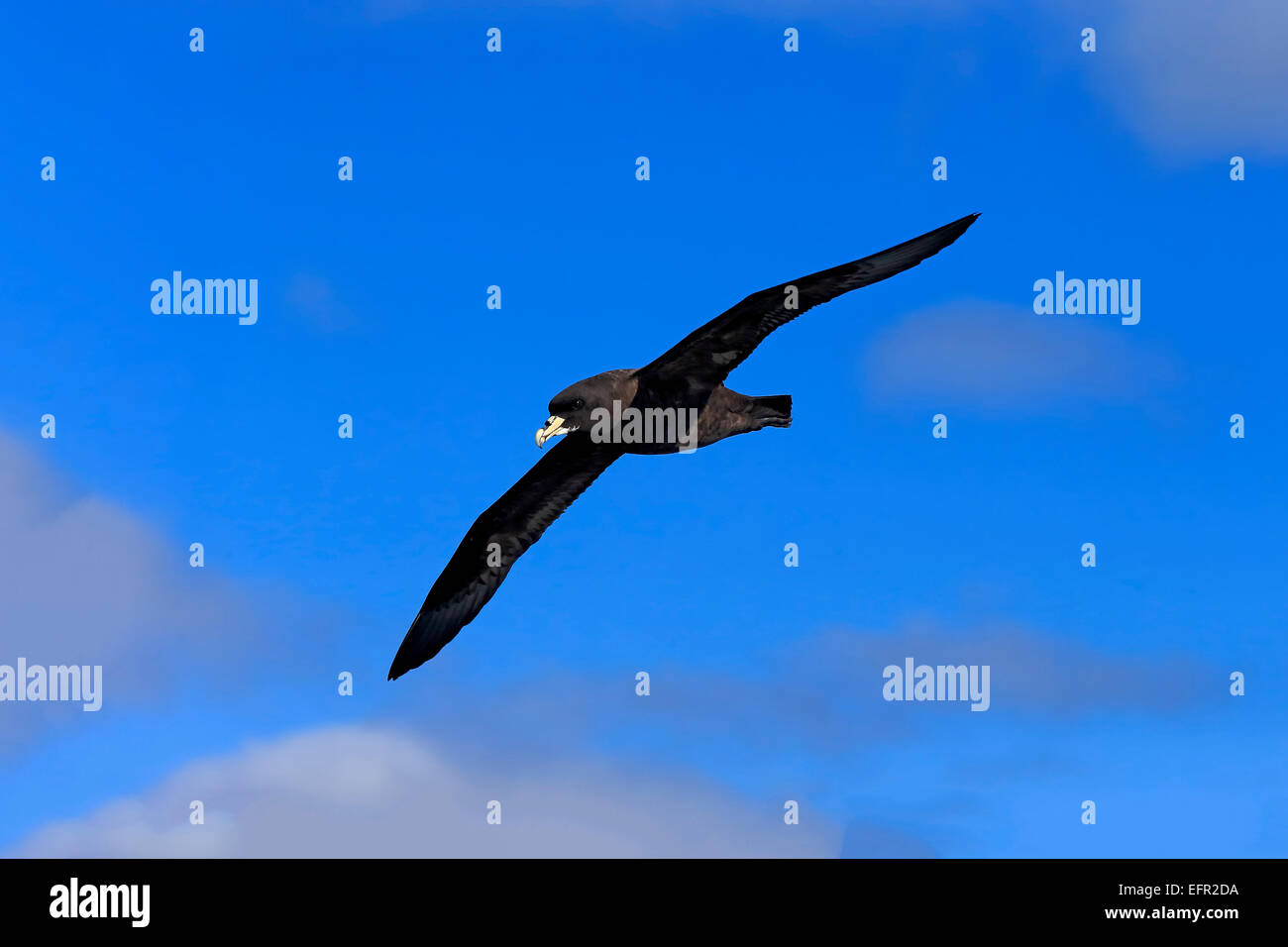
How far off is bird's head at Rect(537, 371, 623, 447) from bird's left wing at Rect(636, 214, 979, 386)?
79 cm

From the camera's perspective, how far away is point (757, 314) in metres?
14.6

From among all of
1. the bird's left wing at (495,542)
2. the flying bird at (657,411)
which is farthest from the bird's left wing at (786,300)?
the bird's left wing at (495,542)

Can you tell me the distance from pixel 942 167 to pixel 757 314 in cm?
563

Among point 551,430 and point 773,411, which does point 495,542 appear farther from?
point 773,411

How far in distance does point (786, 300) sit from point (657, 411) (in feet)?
7.42

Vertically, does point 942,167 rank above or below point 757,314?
above

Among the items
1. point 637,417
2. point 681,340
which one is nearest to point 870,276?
point 681,340

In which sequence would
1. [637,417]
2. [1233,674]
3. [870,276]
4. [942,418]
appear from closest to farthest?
[870,276], [637,417], [942,418], [1233,674]

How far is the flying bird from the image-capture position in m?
14.5

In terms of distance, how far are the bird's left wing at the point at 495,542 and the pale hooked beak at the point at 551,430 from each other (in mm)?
1862

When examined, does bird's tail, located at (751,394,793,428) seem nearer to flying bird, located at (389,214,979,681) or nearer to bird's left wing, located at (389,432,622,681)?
flying bird, located at (389,214,979,681)

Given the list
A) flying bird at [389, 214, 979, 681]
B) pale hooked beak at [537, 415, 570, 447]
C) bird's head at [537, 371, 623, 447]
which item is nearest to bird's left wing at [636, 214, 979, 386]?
flying bird at [389, 214, 979, 681]

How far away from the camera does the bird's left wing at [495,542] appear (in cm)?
1784
